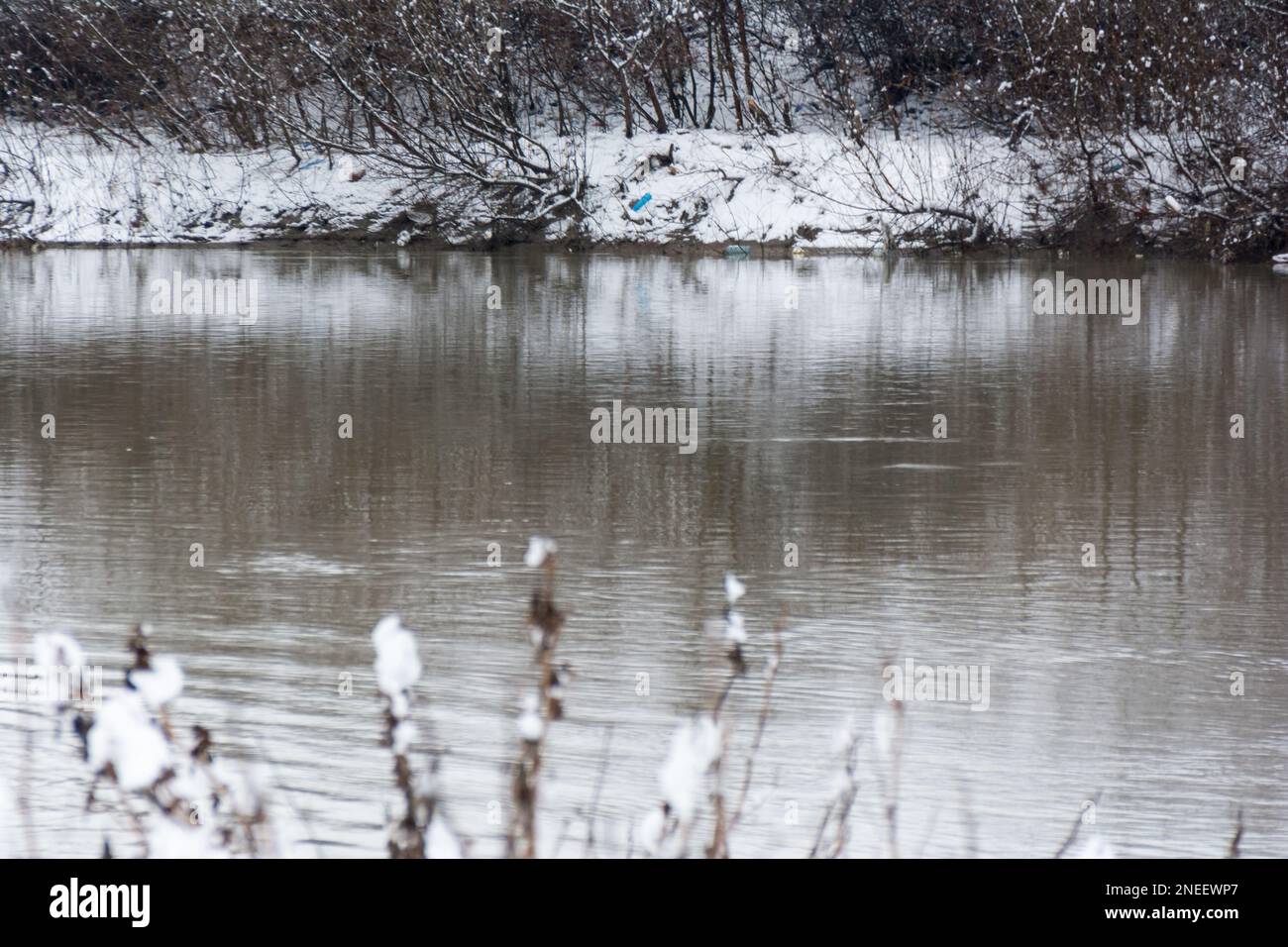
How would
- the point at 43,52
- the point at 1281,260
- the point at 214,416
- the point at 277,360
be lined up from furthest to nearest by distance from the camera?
the point at 43,52 → the point at 1281,260 → the point at 277,360 → the point at 214,416

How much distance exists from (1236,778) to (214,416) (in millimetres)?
8179

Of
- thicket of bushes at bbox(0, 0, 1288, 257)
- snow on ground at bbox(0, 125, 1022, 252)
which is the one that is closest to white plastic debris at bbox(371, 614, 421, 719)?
thicket of bushes at bbox(0, 0, 1288, 257)

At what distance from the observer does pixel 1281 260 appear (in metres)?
26.8

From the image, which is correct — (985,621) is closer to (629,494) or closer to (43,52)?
(629,494)

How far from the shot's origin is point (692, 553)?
809 centimetres

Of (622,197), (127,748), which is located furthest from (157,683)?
(622,197)

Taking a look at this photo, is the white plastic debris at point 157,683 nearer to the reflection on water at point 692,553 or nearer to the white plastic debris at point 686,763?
the white plastic debris at point 686,763

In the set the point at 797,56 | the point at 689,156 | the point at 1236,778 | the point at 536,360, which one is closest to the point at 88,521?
the point at 1236,778

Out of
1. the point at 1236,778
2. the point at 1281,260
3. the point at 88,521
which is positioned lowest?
the point at 1236,778

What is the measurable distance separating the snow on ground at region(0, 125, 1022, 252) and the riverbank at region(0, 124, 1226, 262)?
0.04 metres

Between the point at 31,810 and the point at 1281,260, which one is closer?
the point at 31,810

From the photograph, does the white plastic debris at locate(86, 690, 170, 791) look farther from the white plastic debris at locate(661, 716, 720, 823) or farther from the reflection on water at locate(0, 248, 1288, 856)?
the reflection on water at locate(0, 248, 1288, 856)

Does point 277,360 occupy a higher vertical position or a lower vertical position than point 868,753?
higher

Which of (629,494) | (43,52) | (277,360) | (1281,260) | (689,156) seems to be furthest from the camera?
(43,52)
